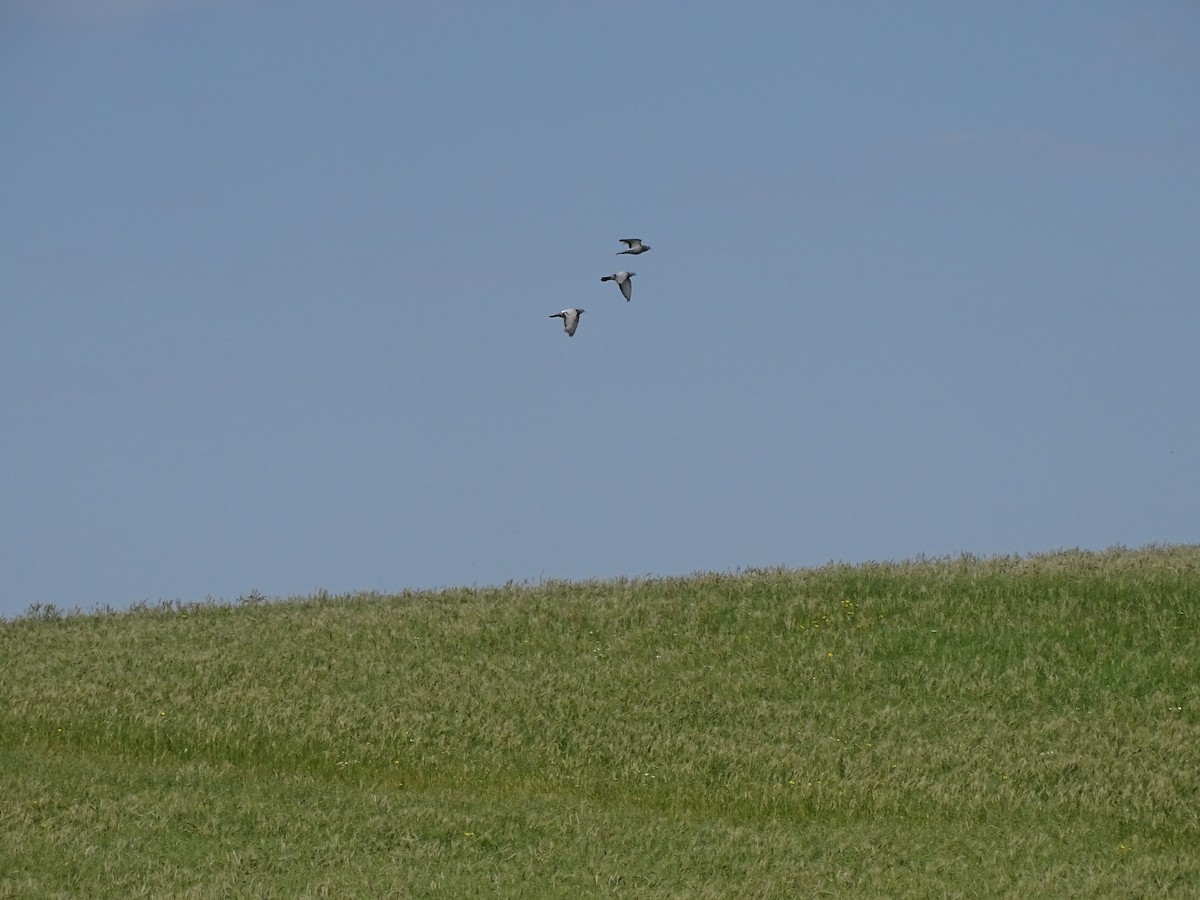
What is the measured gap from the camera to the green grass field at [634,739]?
664 inches

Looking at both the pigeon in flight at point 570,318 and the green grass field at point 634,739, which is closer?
the green grass field at point 634,739

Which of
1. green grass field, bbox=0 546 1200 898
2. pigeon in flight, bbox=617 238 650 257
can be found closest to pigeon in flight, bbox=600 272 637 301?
pigeon in flight, bbox=617 238 650 257

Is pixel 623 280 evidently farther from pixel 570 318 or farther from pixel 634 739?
pixel 634 739

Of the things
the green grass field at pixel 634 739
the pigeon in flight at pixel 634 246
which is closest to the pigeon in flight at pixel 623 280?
the pigeon in flight at pixel 634 246

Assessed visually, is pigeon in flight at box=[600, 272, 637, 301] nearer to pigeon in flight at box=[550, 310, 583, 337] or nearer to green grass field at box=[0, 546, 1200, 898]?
pigeon in flight at box=[550, 310, 583, 337]

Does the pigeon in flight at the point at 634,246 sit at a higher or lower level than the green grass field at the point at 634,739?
higher

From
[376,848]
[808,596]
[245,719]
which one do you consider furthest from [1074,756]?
[245,719]

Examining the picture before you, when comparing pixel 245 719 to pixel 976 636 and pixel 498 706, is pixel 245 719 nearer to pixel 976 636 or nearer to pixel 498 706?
pixel 498 706

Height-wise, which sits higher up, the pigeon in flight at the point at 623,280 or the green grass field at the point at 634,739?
the pigeon in flight at the point at 623,280

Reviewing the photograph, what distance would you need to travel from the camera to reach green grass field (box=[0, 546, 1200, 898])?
55.3 ft

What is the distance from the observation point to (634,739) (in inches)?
864

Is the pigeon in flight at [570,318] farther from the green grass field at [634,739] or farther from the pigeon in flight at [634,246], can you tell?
the green grass field at [634,739]

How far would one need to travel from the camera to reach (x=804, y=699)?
23516mm

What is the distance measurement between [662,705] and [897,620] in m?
5.79
